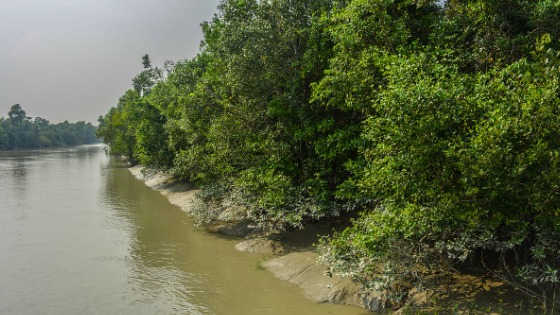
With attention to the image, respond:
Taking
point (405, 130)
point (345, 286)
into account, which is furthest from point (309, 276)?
point (405, 130)

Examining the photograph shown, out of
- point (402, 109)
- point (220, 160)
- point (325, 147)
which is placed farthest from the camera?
point (220, 160)

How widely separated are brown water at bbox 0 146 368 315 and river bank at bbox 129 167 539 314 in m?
0.52

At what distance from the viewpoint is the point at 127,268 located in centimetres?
1808

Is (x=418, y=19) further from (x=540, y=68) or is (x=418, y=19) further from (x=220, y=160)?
(x=220, y=160)

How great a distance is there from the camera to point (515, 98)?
31.6 ft

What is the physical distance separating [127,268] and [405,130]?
13.7 metres

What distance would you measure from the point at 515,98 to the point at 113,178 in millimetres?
52904

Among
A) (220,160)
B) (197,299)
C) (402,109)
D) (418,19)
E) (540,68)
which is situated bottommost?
(197,299)

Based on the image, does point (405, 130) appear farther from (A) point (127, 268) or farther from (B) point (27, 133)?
(B) point (27, 133)

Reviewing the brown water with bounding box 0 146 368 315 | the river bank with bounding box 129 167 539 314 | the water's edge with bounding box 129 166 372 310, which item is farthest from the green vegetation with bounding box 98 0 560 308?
the brown water with bounding box 0 146 368 315

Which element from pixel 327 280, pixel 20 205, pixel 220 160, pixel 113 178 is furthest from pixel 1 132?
pixel 327 280

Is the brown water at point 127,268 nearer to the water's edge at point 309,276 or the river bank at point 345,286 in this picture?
the water's edge at point 309,276

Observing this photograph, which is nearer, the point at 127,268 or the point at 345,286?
the point at 345,286

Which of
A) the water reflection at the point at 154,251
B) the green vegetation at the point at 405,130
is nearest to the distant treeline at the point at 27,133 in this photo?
the water reflection at the point at 154,251
